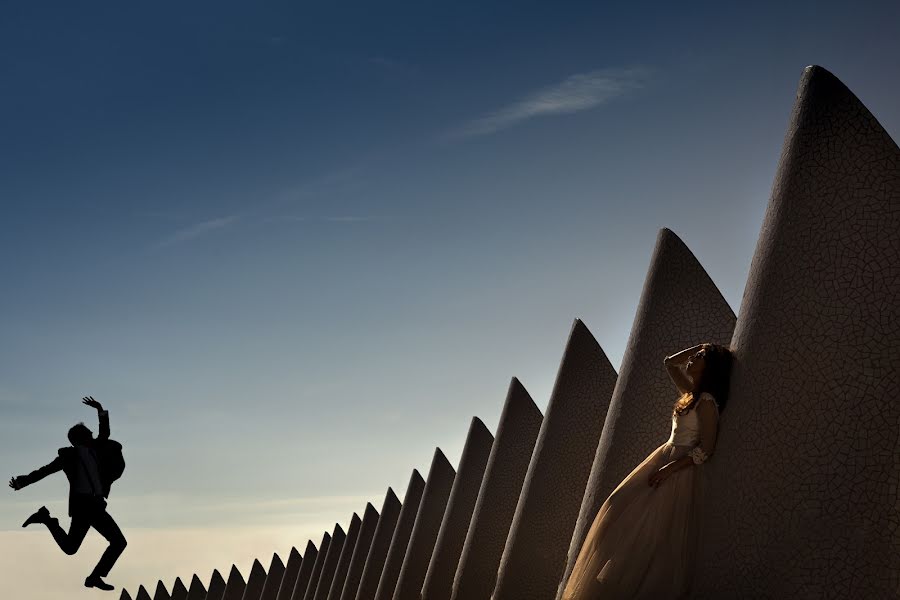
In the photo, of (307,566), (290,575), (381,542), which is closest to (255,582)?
(290,575)

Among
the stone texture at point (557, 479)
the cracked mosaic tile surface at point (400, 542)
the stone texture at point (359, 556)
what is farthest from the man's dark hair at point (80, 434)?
the stone texture at point (359, 556)

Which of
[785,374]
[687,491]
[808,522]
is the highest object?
[785,374]

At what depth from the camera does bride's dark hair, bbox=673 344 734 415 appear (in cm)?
929

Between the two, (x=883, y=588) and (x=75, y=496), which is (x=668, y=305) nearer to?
(x=883, y=588)

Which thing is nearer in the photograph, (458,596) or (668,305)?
(668,305)

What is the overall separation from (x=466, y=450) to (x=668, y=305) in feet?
32.0

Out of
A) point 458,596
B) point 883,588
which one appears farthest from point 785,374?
point 458,596

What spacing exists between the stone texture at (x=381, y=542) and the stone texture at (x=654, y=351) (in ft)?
50.5

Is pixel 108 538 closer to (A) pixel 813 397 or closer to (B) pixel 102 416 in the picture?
(B) pixel 102 416

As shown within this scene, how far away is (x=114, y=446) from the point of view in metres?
12.6

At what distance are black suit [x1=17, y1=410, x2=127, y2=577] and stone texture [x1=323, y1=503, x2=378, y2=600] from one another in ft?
63.9

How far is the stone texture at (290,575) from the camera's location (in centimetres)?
4056

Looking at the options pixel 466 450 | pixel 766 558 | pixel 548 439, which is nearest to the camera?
pixel 766 558

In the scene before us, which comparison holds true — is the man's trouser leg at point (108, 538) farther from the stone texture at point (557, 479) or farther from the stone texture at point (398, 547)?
the stone texture at point (398, 547)
